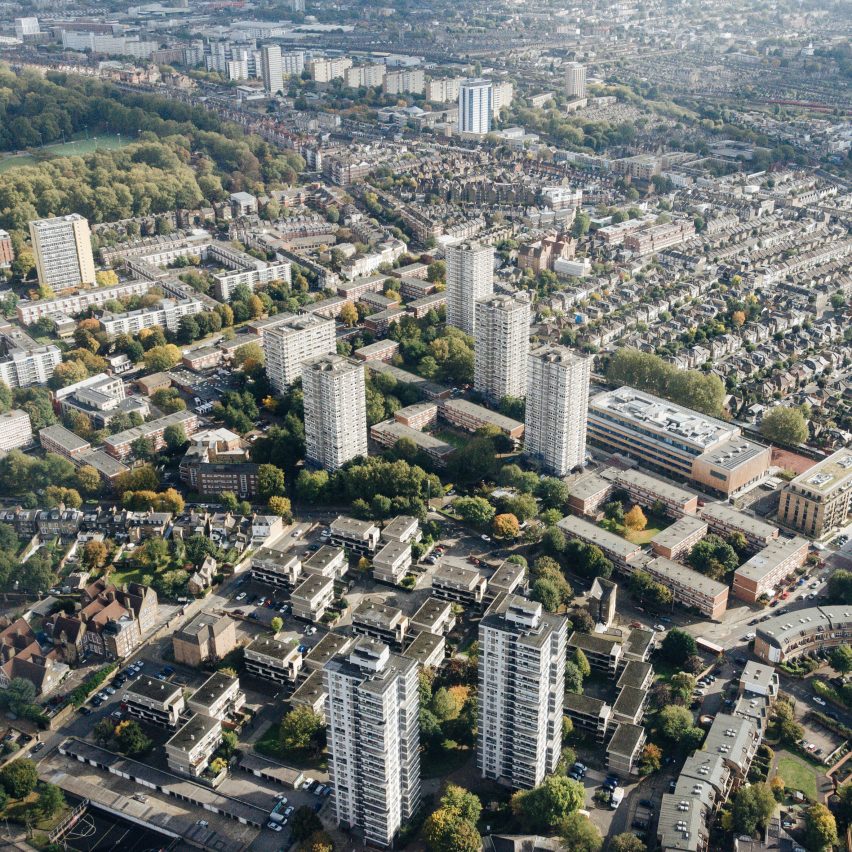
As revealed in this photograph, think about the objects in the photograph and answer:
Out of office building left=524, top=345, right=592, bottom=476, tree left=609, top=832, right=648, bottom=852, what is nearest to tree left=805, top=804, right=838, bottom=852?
tree left=609, top=832, right=648, bottom=852

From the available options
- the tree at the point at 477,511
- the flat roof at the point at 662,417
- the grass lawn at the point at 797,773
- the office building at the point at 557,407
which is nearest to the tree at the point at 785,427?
the flat roof at the point at 662,417

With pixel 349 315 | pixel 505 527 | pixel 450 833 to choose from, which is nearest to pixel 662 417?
pixel 505 527

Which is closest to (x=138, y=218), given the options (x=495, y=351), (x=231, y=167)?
(x=231, y=167)

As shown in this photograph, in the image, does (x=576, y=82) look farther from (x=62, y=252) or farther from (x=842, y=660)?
(x=842, y=660)

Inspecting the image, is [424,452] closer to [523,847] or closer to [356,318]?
[356,318]

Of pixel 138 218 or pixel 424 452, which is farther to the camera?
pixel 138 218

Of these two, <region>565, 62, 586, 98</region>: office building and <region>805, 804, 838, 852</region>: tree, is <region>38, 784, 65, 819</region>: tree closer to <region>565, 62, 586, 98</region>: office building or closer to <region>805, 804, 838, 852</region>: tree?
<region>805, 804, 838, 852</region>: tree
